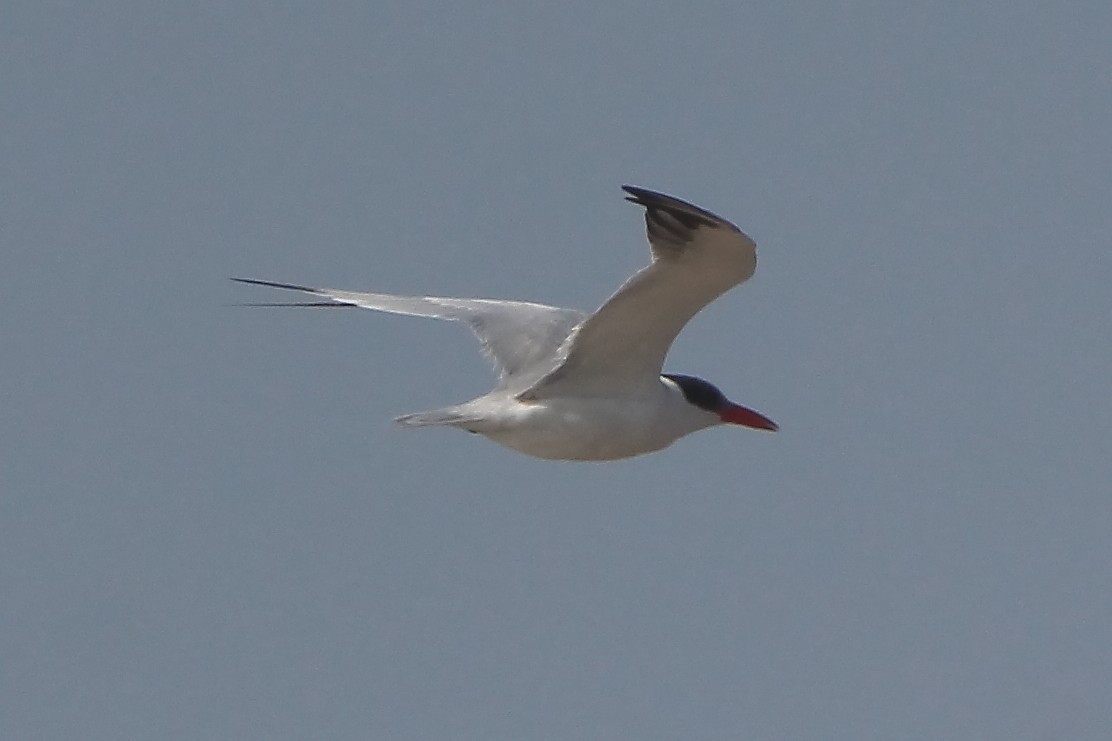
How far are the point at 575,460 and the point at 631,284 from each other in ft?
4.78

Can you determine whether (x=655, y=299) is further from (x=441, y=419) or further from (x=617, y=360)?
(x=441, y=419)

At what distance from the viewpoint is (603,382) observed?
39.9ft

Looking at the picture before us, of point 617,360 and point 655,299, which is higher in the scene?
point 655,299

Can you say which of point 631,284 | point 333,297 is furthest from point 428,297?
point 631,284

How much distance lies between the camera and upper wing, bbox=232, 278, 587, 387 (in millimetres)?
12852

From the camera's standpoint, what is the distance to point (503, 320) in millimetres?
13453

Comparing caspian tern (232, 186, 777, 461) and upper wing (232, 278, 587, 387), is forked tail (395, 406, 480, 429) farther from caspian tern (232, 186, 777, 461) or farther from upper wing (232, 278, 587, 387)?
upper wing (232, 278, 587, 387)

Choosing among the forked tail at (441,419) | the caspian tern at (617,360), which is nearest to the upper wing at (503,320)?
the caspian tern at (617,360)

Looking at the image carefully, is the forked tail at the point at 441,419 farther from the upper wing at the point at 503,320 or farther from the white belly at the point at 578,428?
the upper wing at the point at 503,320

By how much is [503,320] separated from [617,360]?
5.09ft

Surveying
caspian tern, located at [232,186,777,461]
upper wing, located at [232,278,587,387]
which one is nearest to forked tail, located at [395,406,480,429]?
caspian tern, located at [232,186,777,461]

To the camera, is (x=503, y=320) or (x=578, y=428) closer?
(x=578, y=428)

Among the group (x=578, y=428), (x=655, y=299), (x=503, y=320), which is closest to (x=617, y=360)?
(x=578, y=428)

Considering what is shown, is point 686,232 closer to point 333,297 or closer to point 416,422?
point 416,422
